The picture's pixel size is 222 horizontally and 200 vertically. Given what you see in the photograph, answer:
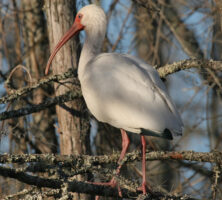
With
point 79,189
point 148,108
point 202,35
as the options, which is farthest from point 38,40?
point 79,189

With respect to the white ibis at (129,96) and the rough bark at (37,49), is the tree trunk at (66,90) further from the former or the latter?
the rough bark at (37,49)

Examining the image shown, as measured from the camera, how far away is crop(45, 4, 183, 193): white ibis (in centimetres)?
383

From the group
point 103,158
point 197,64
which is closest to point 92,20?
point 197,64

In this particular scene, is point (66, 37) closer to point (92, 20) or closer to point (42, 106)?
point (92, 20)

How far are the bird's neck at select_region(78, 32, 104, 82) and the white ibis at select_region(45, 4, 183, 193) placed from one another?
3 cm

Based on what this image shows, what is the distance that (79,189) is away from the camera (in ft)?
9.35

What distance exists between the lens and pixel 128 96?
4023 mm


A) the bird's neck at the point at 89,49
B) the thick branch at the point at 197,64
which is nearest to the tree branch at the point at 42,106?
the bird's neck at the point at 89,49

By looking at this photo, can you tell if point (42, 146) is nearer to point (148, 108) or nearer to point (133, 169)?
point (133, 169)

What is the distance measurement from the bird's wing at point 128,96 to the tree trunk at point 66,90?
50cm

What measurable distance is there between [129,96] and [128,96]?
0.01 meters

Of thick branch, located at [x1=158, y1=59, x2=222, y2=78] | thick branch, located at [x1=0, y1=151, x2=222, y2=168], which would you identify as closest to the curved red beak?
thick branch, located at [x1=158, y1=59, x2=222, y2=78]

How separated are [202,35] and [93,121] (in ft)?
6.19

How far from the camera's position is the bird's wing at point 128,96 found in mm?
3850
